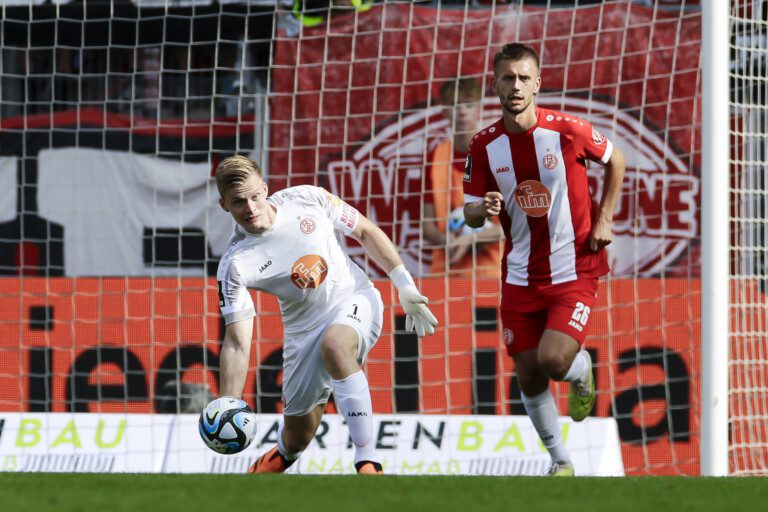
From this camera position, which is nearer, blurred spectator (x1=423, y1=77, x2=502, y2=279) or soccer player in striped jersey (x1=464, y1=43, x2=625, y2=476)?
soccer player in striped jersey (x1=464, y1=43, x2=625, y2=476)

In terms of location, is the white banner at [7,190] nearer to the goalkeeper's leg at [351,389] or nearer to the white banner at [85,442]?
the white banner at [85,442]

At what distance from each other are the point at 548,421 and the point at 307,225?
1.40 metres

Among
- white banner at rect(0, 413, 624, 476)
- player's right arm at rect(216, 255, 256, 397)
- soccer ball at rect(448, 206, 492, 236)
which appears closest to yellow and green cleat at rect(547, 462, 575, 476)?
player's right arm at rect(216, 255, 256, 397)

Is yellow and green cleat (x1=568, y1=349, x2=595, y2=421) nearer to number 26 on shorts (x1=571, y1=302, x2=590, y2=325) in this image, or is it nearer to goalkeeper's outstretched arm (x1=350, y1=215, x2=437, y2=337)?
number 26 on shorts (x1=571, y1=302, x2=590, y2=325)

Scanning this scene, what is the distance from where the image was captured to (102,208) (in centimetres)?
964

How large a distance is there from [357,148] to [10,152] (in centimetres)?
281

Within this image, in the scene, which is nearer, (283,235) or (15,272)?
(283,235)

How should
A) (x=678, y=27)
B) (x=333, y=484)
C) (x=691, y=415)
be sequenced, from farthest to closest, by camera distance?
(x=678, y=27) < (x=691, y=415) < (x=333, y=484)

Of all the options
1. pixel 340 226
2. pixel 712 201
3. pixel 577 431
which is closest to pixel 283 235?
pixel 340 226

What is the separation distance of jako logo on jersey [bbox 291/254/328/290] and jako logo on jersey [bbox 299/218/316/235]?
11 cm

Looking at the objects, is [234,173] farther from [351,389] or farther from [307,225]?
[351,389]

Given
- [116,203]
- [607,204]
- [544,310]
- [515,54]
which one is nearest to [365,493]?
[544,310]

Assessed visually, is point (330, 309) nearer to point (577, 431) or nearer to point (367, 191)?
point (577, 431)

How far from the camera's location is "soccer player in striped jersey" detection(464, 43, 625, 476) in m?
5.35
